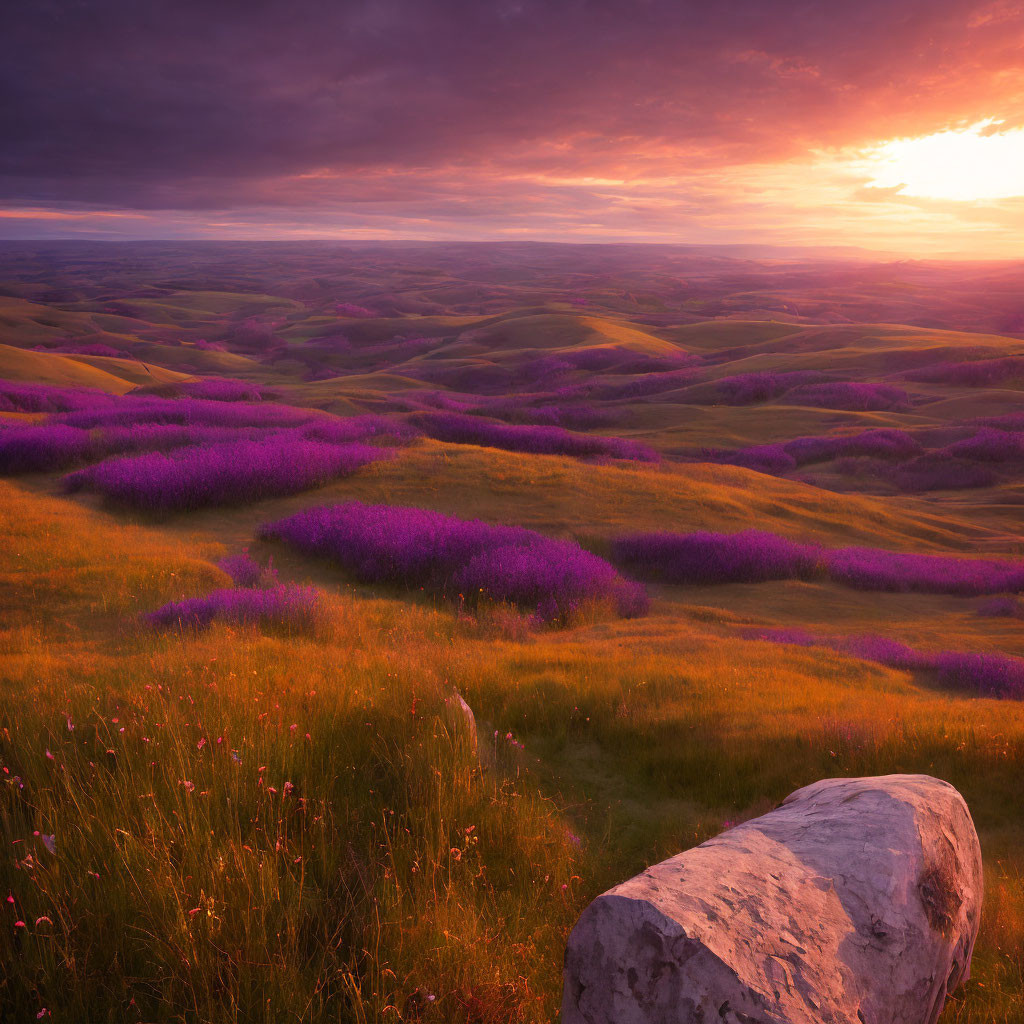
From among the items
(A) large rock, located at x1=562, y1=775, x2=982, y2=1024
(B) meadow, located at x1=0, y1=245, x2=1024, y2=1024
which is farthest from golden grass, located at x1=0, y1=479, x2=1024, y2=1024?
(A) large rock, located at x1=562, y1=775, x2=982, y2=1024

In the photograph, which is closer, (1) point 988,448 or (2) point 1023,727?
(2) point 1023,727

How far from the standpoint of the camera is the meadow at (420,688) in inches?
134

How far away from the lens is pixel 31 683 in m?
5.53

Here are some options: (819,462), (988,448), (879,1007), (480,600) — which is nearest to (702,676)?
(480,600)

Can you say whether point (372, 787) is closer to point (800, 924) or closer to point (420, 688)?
point (420, 688)

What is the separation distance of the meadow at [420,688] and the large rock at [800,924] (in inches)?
29.1

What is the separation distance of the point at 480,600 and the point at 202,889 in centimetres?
737

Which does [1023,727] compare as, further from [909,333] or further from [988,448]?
[909,333]

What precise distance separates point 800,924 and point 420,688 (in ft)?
12.6

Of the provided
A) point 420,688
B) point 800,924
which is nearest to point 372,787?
point 420,688

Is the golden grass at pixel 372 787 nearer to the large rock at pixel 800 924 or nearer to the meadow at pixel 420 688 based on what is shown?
the meadow at pixel 420 688

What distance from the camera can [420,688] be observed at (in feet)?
20.1

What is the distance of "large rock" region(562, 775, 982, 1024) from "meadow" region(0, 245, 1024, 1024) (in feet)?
2.42

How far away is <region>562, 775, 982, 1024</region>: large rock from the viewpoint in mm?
2498
